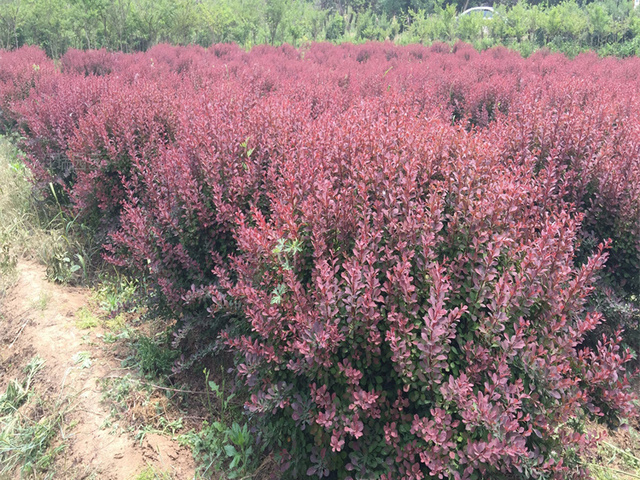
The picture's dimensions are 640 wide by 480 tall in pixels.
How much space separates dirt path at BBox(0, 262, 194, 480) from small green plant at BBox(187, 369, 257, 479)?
0.30 feet

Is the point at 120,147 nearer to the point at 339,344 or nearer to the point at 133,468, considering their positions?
the point at 133,468

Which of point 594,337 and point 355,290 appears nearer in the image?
point 355,290

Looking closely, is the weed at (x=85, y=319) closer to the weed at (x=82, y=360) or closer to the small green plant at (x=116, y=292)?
the small green plant at (x=116, y=292)

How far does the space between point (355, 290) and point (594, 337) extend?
7.07 ft

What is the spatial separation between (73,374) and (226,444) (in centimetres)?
137

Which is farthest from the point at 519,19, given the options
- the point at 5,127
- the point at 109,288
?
the point at 109,288

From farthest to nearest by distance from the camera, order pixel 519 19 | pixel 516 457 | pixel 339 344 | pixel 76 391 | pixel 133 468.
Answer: pixel 519 19
pixel 76 391
pixel 133 468
pixel 339 344
pixel 516 457

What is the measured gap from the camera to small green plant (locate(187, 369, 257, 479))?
2488 mm

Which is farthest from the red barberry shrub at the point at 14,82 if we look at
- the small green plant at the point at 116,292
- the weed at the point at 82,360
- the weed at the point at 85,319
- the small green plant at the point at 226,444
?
the small green plant at the point at 226,444

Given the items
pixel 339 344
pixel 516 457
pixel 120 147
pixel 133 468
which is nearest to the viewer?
pixel 516 457

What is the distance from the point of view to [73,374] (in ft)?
10.3

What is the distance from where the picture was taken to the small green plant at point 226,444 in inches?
98.0

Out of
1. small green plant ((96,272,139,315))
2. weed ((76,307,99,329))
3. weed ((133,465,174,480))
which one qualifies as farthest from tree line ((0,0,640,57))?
weed ((133,465,174,480))

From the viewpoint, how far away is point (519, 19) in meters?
23.3
